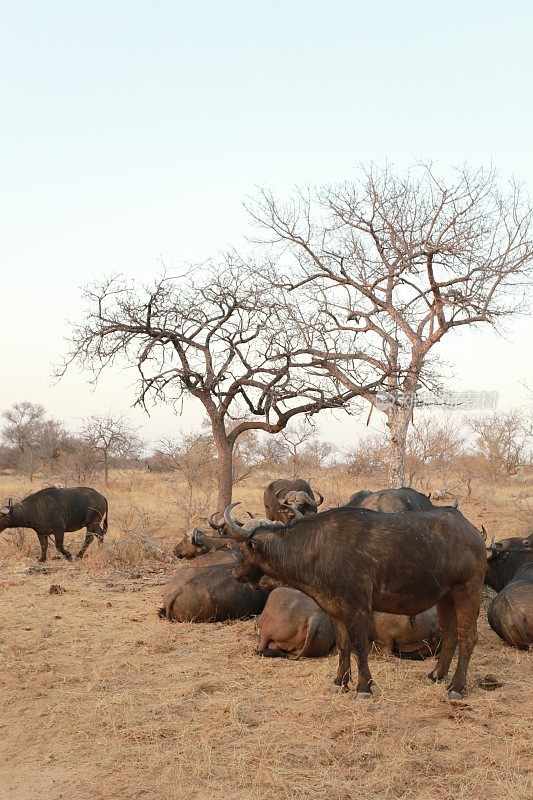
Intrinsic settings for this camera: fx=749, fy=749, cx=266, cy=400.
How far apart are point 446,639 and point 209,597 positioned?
3.25 metres

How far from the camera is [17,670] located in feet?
23.1

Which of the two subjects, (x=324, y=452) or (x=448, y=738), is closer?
(x=448, y=738)

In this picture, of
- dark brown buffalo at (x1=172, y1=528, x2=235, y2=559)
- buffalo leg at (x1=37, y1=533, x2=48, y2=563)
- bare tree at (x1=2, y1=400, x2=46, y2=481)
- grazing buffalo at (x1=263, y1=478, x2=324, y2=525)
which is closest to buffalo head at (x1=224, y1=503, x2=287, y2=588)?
dark brown buffalo at (x1=172, y1=528, x2=235, y2=559)

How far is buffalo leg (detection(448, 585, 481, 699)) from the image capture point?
20.9 ft

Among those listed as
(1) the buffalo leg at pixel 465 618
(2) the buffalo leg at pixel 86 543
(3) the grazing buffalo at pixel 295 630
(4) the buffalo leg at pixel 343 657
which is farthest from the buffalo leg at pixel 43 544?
(1) the buffalo leg at pixel 465 618

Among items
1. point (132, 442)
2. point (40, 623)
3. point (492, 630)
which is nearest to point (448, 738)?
point (492, 630)

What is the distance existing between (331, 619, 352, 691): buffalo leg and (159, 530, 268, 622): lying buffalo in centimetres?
244

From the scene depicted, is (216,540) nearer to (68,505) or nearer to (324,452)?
(68,505)

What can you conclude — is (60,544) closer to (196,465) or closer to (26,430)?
(196,465)

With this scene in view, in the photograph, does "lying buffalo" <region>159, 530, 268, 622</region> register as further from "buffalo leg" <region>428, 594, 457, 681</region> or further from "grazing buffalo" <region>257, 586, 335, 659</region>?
"buffalo leg" <region>428, 594, 457, 681</region>

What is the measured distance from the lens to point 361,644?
6.26m

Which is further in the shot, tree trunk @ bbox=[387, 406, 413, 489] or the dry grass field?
tree trunk @ bbox=[387, 406, 413, 489]

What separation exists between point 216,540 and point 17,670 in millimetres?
4864

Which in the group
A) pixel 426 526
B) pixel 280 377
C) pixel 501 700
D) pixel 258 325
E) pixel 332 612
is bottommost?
pixel 501 700
